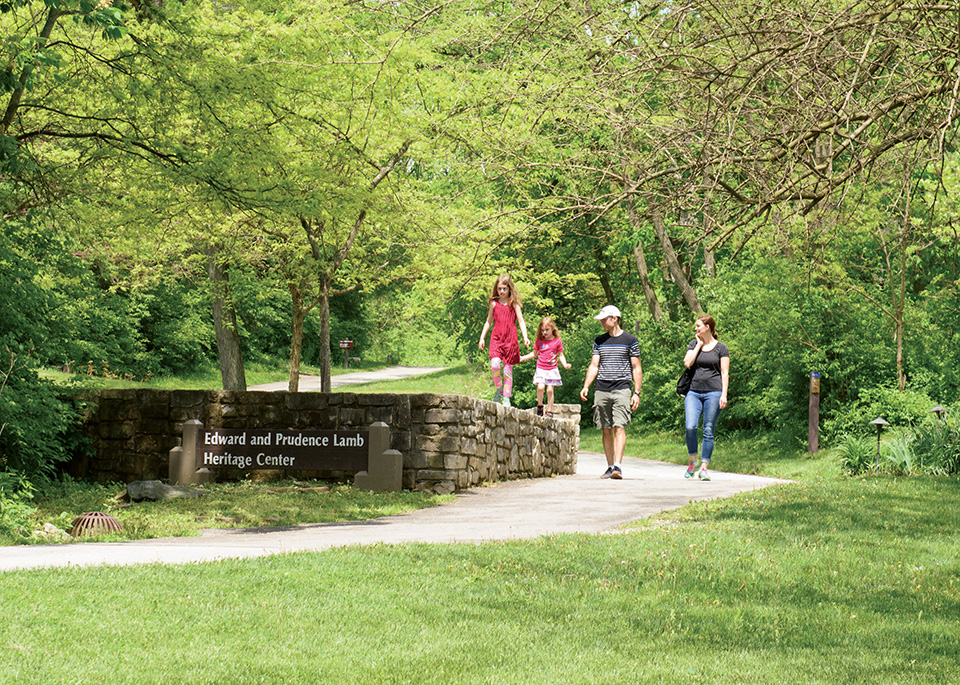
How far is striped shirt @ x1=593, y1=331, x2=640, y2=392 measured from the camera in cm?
1218

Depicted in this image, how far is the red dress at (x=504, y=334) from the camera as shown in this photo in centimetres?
1412

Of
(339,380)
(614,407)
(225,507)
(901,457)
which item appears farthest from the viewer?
(339,380)

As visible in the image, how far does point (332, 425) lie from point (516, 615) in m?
6.91

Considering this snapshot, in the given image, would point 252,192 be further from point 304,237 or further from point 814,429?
point 814,429

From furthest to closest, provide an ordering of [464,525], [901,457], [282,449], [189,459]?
[901,457] → [189,459] → [282,449] → [464,525]

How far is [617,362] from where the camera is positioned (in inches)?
481

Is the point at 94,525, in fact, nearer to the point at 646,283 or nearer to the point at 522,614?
the point at 522,614

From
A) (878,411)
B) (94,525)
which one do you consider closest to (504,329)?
(878,411)

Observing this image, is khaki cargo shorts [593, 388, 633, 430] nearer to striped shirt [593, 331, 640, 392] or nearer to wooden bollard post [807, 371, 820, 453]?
striped shirt [593, 331, 640, 392]

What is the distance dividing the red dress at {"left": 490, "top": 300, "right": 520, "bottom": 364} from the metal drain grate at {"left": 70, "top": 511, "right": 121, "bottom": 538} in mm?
6565

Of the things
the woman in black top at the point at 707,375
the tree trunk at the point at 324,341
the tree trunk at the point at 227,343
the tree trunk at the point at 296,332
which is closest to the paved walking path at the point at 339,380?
the tree trunk at the point at 227,343

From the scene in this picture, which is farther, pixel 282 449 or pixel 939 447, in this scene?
pixel 939 447

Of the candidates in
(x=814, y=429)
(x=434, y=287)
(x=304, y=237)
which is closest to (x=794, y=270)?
(x=814, y=429)

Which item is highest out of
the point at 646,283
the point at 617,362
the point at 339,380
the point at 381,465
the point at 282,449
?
the point at 646,283
